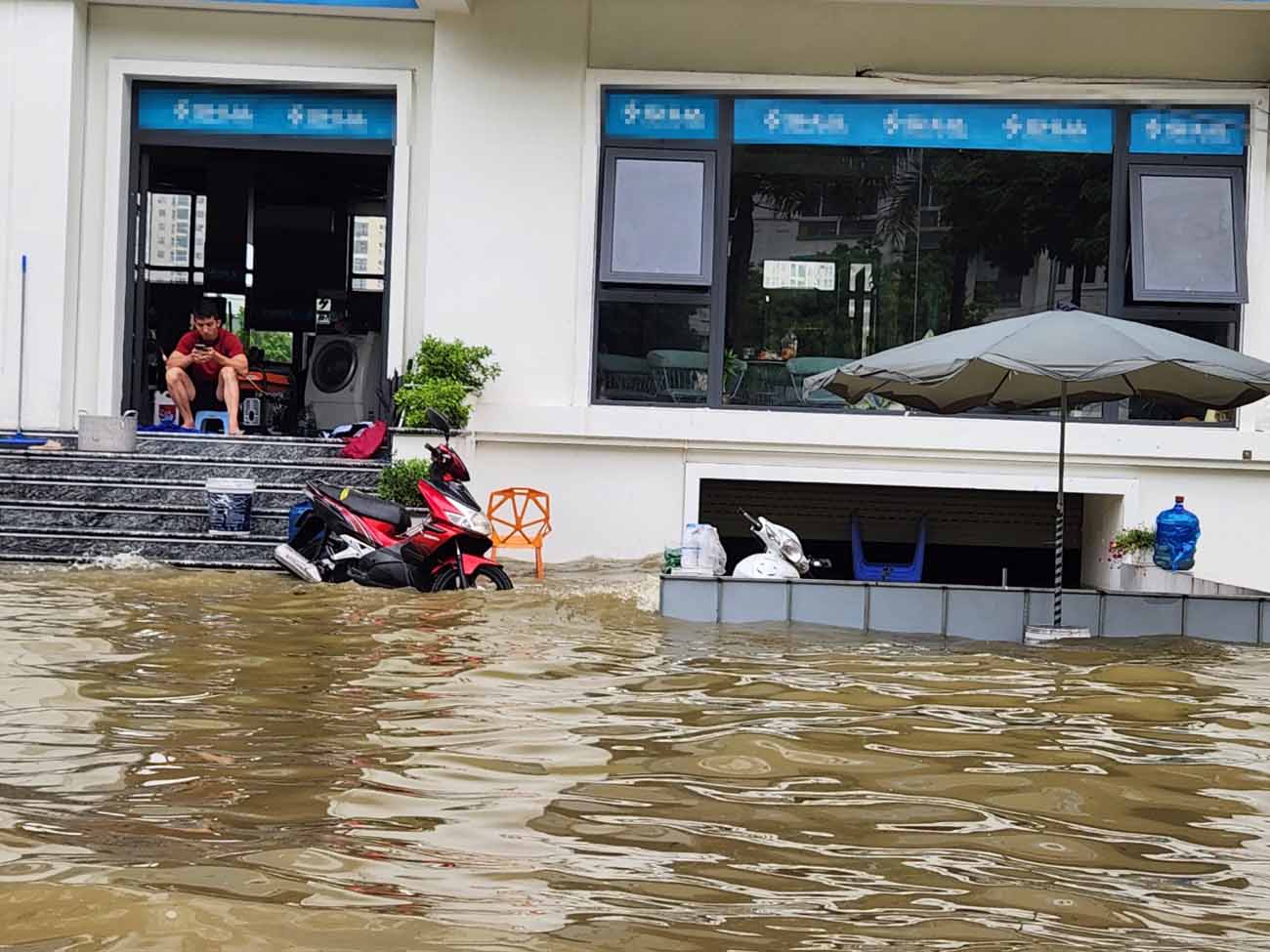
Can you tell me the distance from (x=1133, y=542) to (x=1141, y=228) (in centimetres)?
293

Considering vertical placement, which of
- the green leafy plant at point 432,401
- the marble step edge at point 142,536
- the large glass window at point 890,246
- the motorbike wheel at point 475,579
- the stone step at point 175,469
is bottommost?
the motorbike wheel at point 475,579

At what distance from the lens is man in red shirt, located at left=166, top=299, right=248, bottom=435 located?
40.8 ft

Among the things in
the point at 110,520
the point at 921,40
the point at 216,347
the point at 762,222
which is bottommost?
the point at 110,520

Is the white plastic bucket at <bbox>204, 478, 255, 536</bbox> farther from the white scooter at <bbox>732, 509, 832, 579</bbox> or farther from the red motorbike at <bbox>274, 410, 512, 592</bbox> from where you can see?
the white scooter at <bbox>732, 509, 832, 579</bbox>

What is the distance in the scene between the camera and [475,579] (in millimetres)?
9289

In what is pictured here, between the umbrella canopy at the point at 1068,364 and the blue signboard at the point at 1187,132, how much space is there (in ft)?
11.0

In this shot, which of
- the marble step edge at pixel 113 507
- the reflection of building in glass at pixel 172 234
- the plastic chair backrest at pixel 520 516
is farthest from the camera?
the reflection of building in glass at pixel 172 234

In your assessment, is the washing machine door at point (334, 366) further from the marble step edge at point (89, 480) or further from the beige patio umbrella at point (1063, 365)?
the beige patio umbrella at point (1063, 365)

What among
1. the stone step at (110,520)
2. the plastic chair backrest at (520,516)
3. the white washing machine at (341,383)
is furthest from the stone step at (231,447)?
the white washing machine at (341,383)

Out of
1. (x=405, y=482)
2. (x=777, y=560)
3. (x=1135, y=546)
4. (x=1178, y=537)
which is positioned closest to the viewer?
(x=777, y=560)

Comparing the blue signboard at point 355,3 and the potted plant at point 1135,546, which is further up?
the blue signboard at point 355,3

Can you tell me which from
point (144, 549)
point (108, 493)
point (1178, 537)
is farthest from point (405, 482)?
point (1178, 537)

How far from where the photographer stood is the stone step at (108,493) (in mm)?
10773

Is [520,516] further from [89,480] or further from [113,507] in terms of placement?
[89,480]
